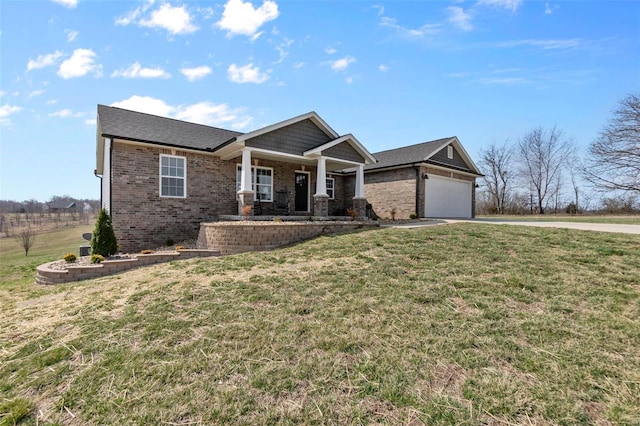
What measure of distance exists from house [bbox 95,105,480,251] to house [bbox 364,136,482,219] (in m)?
0.10

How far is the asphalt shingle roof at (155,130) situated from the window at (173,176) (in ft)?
2.00

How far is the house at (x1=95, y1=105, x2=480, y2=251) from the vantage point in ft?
35.1

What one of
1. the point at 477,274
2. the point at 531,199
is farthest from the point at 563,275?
the point at 531,199

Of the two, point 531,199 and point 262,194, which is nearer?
point 262,194

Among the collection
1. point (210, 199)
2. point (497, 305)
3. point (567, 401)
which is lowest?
point (567, 401)

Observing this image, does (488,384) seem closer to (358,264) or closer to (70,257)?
(358,264)

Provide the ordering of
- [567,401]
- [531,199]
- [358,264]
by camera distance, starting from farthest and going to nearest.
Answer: [531,199] < [358,264] < [567,401]

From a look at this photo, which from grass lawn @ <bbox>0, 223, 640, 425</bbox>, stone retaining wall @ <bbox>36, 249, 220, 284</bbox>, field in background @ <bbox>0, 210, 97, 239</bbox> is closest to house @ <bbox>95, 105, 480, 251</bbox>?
stone retaining wall @ <bbox>36, 249, 220, 284</bbox>

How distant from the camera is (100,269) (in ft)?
25.2

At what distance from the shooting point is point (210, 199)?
12.4 meters

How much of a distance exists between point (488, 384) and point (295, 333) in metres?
1.96

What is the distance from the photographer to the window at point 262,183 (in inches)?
542

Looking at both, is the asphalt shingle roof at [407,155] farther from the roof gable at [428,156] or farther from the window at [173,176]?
the window at [173,176]

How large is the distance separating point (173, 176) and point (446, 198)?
1493 cm
